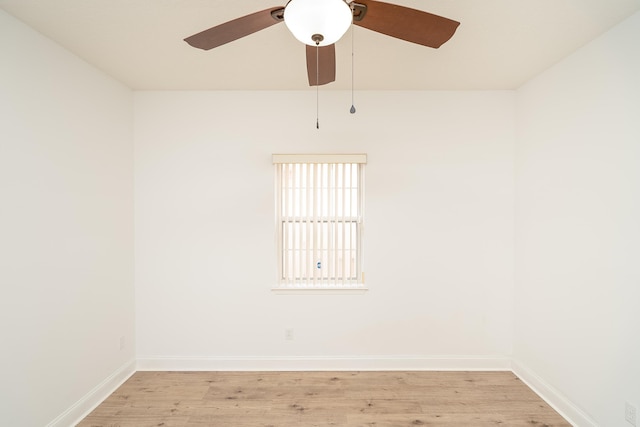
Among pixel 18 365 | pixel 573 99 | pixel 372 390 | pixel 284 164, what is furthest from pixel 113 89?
pixel 573 99

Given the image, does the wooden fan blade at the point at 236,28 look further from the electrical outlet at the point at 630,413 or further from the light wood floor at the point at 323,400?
the electrical outlet at the point at 630,413

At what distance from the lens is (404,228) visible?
3229 millimetres

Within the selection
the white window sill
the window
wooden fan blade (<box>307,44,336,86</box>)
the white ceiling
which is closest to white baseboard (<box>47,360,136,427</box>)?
the white window sill

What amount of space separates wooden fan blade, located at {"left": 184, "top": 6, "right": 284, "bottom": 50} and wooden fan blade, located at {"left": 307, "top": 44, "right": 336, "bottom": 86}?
219mm

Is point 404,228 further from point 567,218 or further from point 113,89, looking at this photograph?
point 113,89

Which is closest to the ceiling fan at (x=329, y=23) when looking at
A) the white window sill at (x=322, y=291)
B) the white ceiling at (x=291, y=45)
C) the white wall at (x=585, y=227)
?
the white ceiling at (x=291, y=45)

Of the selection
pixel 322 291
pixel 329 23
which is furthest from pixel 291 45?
pixel 322 291

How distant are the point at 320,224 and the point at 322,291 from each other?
0.65 meters

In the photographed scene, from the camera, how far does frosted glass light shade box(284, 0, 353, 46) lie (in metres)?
1.07

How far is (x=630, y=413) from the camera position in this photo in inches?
78.9

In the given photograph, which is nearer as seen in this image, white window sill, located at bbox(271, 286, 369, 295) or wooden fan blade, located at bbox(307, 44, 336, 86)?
wooden fan blade, located at bbox(307, 44, 336, 86)

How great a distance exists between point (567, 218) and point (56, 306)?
3713mm

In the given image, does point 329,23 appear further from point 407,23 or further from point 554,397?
point 554,397

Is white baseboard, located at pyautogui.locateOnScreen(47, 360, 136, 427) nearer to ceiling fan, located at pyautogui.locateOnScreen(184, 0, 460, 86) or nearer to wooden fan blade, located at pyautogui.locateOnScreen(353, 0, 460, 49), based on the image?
ceiling fan, located at pyautogui.locateOnScreen(184, 0, 460, 86)
